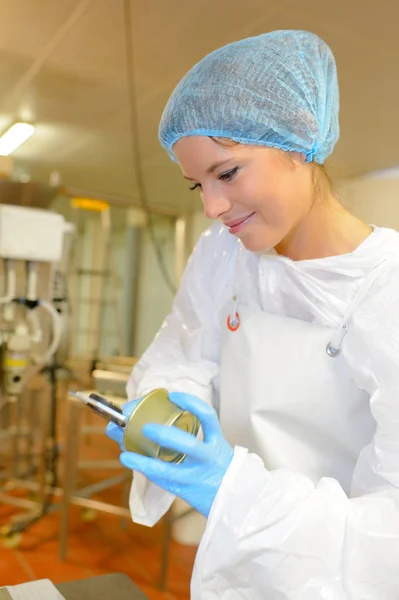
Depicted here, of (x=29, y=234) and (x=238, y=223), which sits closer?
(x=238, y=223)

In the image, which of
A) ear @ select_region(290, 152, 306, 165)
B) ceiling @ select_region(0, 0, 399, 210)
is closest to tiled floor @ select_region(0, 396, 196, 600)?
ear @ select_region(290, 152, 306, 165)

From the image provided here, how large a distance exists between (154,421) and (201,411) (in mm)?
62

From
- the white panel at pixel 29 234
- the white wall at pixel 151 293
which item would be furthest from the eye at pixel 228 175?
the white wall at pixel 151 293

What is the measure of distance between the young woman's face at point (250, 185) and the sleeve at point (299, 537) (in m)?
0.30

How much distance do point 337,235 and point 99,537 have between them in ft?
5.95

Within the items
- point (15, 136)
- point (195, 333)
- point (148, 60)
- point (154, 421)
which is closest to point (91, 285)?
point (15, 136)

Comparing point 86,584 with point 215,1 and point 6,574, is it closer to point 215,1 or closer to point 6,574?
point 6,574

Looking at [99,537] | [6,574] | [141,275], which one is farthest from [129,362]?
[141,275]

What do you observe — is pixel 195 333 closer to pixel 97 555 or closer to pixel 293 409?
pixel 293 409

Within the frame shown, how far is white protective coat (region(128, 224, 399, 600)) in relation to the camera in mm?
581

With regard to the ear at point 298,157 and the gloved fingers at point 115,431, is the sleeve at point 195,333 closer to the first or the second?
the gloved fingers at point 115,431

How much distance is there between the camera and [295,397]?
2.56ft

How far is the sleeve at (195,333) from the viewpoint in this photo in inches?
36.3

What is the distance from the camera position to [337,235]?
799 millimetres
